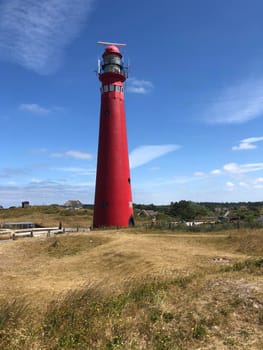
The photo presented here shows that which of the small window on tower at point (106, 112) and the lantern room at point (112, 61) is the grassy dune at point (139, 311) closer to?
the small window on tower at point (106, 112)

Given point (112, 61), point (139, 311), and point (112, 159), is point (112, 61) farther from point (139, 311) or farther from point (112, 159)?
point (139, 311)

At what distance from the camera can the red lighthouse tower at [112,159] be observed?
30.5m

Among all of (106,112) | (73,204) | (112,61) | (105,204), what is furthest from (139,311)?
(73,204)

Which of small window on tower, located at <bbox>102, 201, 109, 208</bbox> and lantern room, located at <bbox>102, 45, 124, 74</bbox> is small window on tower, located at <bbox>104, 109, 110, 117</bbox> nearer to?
lantern room, located at <bbox>102, 45, 124, 74</bbox>

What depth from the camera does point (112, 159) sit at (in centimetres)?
3058

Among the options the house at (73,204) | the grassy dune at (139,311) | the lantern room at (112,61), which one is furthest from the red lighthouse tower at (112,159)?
the house at (73,204)

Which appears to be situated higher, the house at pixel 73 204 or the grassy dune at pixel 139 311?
the house at pixel 73 204

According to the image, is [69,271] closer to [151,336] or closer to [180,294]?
[180,294]

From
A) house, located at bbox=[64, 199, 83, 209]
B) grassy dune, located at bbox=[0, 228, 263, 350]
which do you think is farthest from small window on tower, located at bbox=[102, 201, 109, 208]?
house, located at bbox=[64, 199, 83, 209]

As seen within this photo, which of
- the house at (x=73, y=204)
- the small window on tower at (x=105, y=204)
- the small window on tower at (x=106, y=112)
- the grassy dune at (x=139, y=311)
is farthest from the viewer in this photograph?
the house at (x=73, y=204)

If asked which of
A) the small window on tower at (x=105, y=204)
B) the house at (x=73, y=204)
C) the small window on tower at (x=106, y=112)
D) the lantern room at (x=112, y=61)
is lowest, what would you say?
the small window on tower at (x=105, y=204)

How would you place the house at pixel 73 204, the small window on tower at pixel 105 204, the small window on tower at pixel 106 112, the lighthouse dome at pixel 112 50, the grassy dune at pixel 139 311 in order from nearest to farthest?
the grassy dune at pixel 139 311, the small window on tower at pixel 105 204, the small window on tower at pixel 106 112, the lighthouse dome at pixel 112 50, the house at pixel 73 204

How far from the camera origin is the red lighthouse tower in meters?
30.5

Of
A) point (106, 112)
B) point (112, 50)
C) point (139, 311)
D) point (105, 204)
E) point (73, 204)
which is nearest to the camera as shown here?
point (139, 311)
